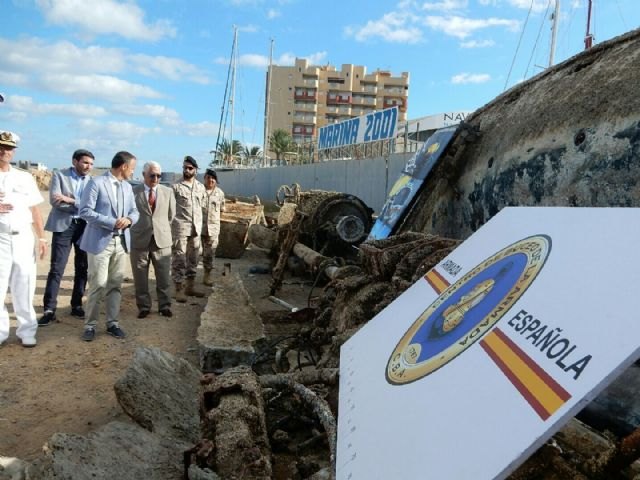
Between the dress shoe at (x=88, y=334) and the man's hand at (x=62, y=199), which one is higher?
the man's hand at (x=62, y=199)

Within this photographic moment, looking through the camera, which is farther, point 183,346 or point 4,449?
point 183,346

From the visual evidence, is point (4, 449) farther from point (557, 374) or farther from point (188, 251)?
point (188, 251)

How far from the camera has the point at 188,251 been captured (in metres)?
7.30

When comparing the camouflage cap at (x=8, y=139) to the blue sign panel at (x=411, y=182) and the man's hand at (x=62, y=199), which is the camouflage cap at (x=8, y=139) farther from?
the blue sign panel at (x=411, y=182)

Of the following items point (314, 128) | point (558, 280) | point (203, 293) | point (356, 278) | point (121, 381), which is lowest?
point (203, 293)

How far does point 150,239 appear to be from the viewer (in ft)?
19.6

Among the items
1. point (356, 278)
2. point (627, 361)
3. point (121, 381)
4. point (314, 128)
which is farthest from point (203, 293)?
point (314, 128)

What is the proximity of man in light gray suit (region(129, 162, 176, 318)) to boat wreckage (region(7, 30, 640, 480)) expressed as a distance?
2.15ft

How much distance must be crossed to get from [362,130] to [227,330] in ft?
47.1

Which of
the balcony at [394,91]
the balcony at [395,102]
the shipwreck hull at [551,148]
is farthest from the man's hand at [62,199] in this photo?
the balcony at [394,91]

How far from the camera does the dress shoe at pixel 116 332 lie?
5.06 meters

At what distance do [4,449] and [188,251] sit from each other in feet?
14.6

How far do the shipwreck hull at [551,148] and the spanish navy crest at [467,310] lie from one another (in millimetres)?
2052

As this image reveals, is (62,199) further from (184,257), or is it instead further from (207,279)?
(207,279)
